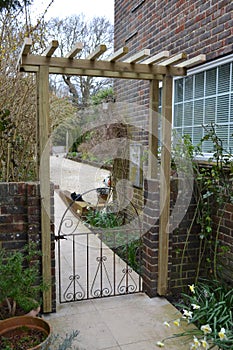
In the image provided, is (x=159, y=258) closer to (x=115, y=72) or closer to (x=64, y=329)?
(x=64, y=329)

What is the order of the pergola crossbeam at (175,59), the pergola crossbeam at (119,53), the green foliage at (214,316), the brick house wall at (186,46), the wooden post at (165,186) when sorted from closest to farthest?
the green foliage at (214,316)
the pergola crossbeam at (119,53)
the pergola crossbeam at (175,59)
the wooden post at (165,186)
the brick house wall at (186,46)

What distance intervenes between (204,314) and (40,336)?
4.13ft

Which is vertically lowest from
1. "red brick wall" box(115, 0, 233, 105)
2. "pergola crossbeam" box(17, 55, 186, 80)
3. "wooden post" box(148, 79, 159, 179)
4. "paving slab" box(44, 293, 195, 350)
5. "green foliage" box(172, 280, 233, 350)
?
"paving slab" box(44, 293, 195, 350)

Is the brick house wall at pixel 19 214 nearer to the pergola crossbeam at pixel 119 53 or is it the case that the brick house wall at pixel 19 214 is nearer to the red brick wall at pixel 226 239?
the pergola crossbeam at pixel 119 53

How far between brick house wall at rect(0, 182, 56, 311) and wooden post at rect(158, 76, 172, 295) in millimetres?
1150

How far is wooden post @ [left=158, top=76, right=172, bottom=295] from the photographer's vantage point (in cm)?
303

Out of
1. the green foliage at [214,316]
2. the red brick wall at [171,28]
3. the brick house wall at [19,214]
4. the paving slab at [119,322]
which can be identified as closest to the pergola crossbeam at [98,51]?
the brick house wall at [19,214]

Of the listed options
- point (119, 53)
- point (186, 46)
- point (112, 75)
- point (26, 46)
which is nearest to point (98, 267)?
point (112, 75)

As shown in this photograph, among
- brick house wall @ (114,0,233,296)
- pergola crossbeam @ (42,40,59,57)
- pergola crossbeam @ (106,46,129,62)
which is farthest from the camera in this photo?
brick house wall @ (114,0,233,296)

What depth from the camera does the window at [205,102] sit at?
3.28 metres

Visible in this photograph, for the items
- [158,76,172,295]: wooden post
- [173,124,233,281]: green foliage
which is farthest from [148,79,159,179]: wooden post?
[173,124,233,281]: green foliage

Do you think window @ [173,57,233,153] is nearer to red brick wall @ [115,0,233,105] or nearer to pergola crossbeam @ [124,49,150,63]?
red brick wall @ [115,0,233,105]

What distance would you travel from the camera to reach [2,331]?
2.21 metres

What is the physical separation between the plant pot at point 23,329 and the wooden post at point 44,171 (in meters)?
0.37
